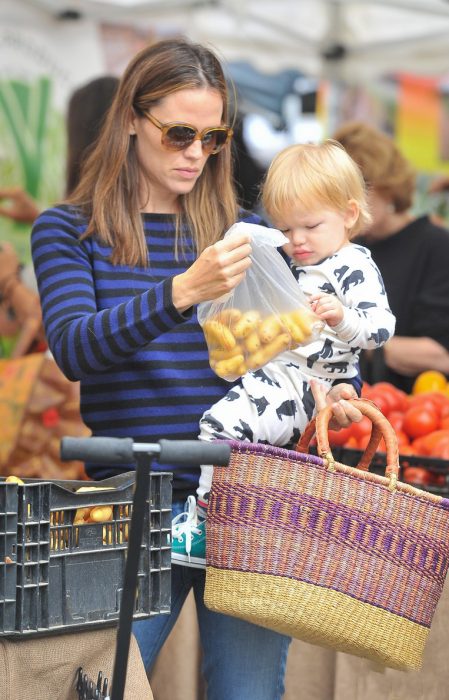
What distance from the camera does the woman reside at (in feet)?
7.29

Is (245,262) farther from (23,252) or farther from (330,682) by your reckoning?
(23,252)

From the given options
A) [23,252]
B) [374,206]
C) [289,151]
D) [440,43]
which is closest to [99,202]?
[289,151]

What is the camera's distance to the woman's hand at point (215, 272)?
192cm

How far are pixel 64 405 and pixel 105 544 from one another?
Result: 250 centimetres

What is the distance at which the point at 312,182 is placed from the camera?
2.33m

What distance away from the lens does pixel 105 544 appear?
195 cm

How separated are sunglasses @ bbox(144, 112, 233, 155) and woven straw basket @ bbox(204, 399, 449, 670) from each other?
0.63 meters

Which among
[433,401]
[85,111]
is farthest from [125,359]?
[85,111]

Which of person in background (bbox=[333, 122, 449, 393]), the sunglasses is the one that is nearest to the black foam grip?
the sunglasses

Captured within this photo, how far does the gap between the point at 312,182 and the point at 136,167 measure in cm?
37

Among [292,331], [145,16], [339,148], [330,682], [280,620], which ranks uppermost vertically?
[145,16]

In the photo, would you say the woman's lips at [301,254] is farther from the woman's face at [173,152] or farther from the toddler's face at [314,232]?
the woman's face at [173,152]

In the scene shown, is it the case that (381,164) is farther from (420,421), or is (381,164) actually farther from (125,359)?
(125,359)

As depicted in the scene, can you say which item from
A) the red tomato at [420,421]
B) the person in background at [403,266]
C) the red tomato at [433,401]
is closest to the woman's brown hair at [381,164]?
the person in background at [403,266]
